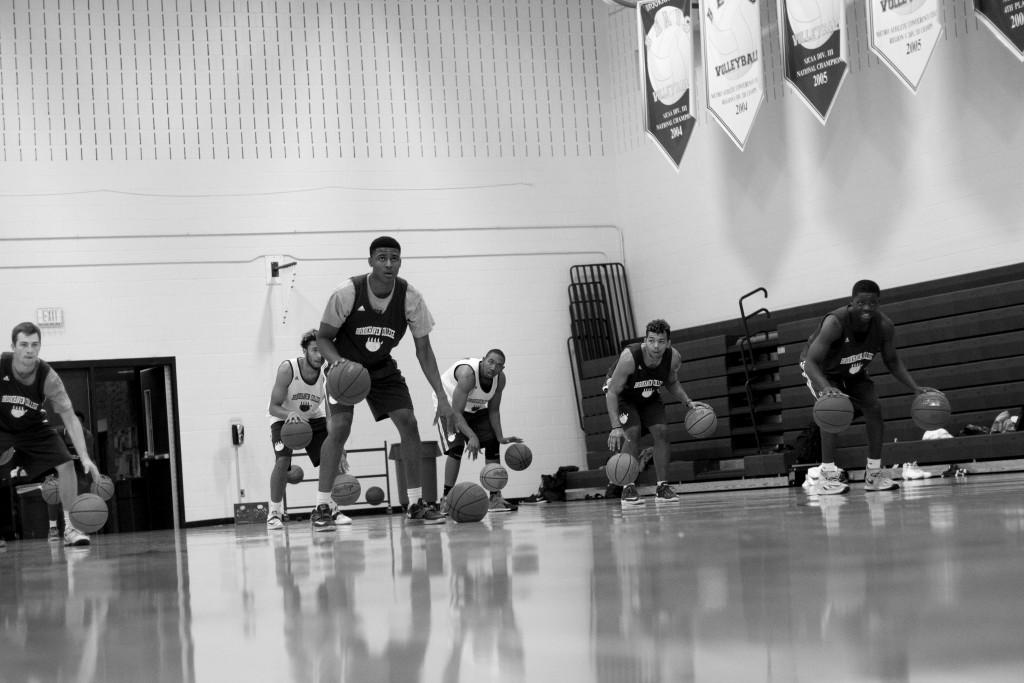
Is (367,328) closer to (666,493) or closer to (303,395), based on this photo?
(303,395)

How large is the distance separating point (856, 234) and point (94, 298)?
965 centimetres

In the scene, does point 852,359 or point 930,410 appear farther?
point 930,410

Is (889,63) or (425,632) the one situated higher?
(889,63)

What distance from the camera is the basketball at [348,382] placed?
748cm

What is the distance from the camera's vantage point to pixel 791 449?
14.2 meters

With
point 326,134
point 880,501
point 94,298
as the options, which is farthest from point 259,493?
point 880,501

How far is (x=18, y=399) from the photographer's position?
29.0 feet

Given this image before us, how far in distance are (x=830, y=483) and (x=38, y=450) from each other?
226 inches

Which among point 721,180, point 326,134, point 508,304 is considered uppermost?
point 326,134

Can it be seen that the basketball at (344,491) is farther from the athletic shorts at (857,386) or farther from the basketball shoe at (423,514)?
the athletic shorts at (857,386)

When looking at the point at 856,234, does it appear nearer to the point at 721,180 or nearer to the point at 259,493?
the point at 721,180

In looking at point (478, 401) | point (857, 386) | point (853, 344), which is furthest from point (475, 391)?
point (853, 344)

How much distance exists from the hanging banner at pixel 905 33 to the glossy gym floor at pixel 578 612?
26.3 ft

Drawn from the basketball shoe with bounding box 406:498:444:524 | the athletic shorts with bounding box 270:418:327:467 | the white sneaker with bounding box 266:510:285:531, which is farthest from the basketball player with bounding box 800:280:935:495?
the white sneaker with bounding box 266:510:285:531
